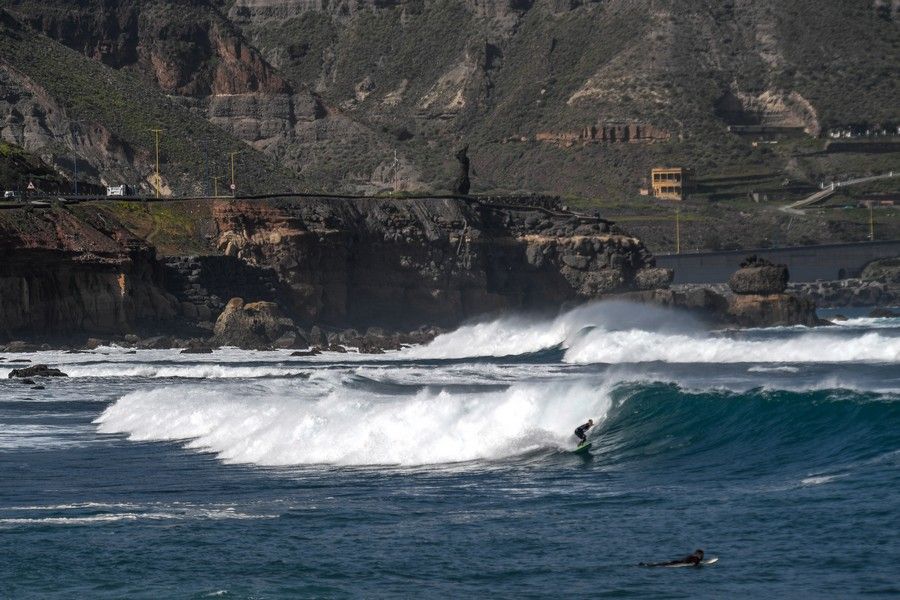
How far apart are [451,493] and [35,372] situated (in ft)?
121

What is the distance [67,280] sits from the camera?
294ft

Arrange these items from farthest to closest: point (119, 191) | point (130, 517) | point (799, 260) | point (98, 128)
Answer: point (799, 260), point (98, 128), point (119, 191), point (130, 517)

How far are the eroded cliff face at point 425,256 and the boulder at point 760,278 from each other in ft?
26.6

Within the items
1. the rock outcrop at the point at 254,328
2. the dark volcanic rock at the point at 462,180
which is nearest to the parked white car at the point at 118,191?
the dark volcanic rock at the point at 462,180

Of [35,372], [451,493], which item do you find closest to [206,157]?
[35,372]

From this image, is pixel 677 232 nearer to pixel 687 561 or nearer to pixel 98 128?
pixel 98 128

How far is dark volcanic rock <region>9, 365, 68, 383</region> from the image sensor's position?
6950 cm

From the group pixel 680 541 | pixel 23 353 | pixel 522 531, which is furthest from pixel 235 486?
pixel 23 353

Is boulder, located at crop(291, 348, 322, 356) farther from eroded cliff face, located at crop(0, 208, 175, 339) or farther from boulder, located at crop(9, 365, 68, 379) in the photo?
boulder, located at crop(9, 365, 68, 379)

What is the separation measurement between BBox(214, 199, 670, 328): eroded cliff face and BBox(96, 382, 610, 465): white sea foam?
51246 millimetres

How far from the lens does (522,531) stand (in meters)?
31.4

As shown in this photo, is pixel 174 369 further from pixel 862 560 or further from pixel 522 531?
pixel 862 560

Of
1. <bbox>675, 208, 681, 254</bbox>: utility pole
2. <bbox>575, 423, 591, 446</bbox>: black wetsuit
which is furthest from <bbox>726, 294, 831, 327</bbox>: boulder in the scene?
<bbox>575, 423, 591, 446</bbox>: black wetsuit

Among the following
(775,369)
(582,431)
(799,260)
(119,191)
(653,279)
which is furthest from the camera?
(799,260)
